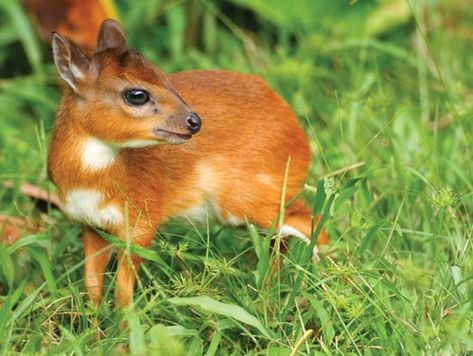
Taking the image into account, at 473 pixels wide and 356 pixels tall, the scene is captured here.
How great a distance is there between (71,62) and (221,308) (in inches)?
44.2

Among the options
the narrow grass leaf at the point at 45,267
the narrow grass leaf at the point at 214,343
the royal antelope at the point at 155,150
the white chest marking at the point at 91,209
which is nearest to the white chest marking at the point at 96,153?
the royal antelope at the point at 155,150

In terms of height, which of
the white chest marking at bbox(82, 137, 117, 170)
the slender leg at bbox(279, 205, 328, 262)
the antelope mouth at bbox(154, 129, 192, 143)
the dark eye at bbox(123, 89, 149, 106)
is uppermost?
the dark eye at bbox(123, 89, 149, 106)

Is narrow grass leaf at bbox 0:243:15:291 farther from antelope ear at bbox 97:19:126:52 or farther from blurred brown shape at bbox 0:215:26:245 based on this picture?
antelope ear at bbox 97:19:126:52

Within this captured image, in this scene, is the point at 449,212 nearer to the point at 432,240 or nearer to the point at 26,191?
A: the point at 432,240

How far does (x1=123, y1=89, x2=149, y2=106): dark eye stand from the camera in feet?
13.9

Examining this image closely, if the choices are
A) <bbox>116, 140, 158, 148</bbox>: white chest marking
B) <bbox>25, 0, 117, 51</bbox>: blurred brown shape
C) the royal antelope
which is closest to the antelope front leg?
the royal antelope

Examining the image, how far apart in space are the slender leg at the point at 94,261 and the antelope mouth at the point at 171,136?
629mm

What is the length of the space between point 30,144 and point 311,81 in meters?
1.70

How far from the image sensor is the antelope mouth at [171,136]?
13.8 ft

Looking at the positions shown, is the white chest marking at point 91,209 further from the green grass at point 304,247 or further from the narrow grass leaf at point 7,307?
the narrow grass leaf at point 7,307

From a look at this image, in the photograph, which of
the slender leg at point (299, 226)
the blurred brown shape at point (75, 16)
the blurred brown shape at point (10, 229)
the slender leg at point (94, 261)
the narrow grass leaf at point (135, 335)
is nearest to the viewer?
the narrow grass leaf at point (135, 335)

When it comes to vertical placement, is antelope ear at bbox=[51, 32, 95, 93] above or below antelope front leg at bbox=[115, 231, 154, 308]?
above

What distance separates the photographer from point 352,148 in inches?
224

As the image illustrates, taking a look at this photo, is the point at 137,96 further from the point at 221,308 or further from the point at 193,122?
the point at 221,308
